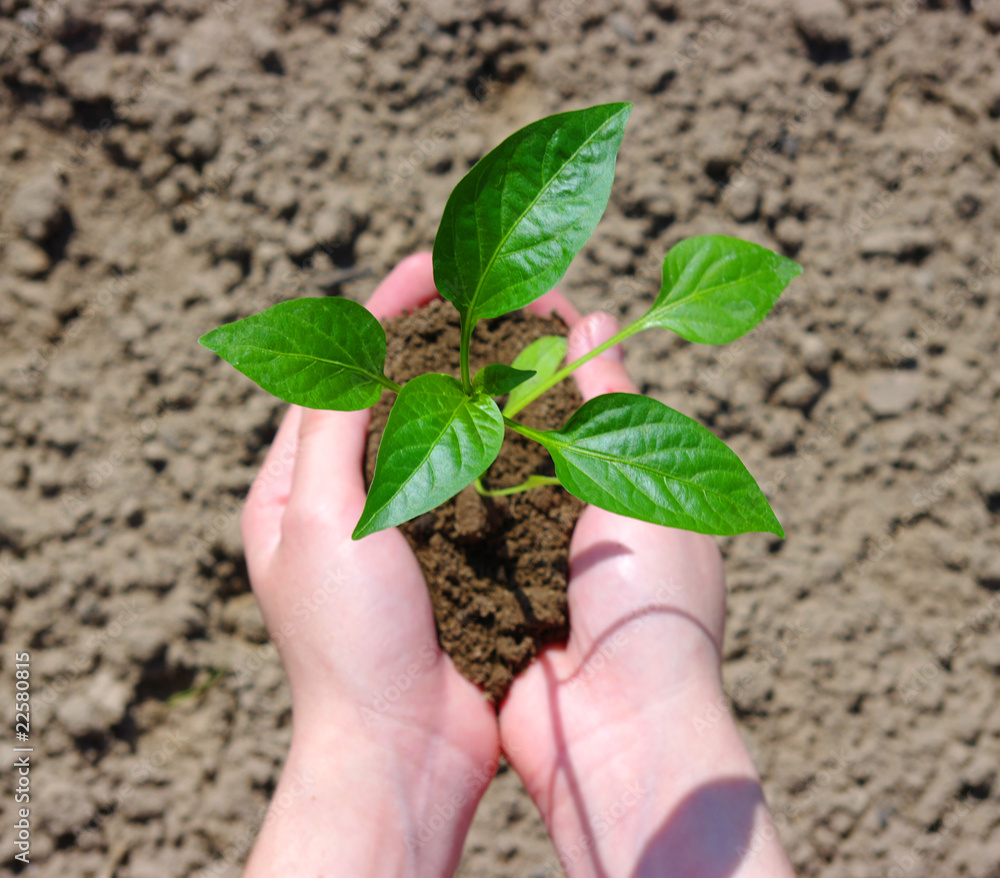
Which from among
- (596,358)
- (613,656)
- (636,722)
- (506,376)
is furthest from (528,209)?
(636,722)

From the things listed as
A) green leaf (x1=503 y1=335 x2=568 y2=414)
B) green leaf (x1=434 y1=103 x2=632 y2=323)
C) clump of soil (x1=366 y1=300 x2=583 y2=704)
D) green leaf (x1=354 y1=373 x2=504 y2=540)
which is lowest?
clump of soil (x1=366 y1=300 x2=583 y2=704)

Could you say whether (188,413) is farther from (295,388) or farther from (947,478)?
(947,478)

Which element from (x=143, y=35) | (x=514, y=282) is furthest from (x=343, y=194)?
(x=514, y=282)

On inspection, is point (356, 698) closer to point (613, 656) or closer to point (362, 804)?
point (362, 804)

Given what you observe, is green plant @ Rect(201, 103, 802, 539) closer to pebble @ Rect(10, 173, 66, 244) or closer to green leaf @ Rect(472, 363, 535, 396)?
green leaf @ Rect(472, 363, 535, 396)

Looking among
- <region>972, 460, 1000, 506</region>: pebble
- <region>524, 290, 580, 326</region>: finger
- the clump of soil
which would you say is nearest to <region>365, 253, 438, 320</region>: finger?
the clump of soil

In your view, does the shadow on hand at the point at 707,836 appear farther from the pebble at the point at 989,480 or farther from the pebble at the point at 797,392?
the pebble at the point at 989,480
